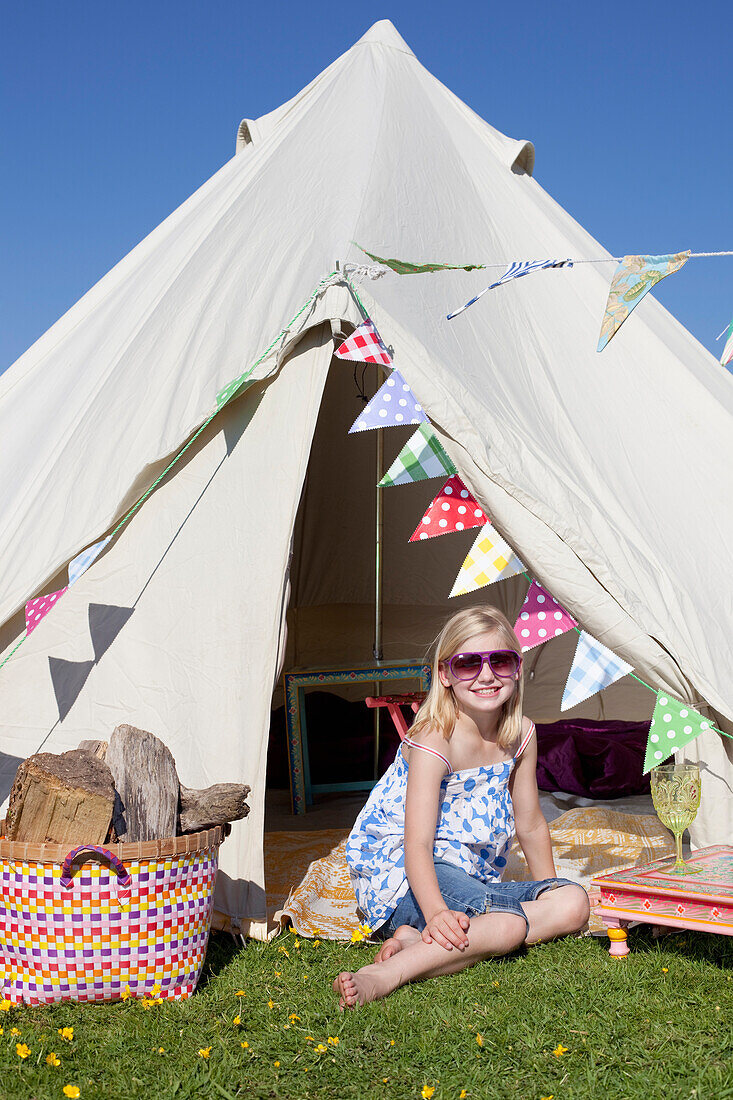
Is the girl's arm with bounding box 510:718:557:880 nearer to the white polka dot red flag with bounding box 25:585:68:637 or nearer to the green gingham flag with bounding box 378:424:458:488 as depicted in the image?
the green gingham flag with bounding box 378:424:458:488

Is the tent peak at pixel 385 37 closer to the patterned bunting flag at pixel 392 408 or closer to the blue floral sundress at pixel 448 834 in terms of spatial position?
the patterned bunting flag at pixel 392 408

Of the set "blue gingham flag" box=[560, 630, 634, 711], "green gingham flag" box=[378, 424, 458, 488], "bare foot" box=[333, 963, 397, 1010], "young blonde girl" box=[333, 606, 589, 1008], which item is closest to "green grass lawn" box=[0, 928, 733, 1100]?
"bare foot" box=[333, 963, 397, 1010]

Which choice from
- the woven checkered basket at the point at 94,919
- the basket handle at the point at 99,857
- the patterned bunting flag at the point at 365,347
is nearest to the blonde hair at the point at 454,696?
the woven checkered basket at the point at 94,919

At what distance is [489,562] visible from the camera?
2.98 metres

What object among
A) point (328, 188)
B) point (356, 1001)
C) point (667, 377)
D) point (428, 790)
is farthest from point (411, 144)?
point (356, 1001)

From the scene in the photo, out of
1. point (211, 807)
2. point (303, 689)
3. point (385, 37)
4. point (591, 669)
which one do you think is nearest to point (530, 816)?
point (591, 669)

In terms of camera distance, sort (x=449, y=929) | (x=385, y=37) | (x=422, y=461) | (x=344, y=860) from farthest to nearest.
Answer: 1. (x=385, y=37)
2. (x=344, y=860)
3. (x=422, y=461)
4. (x=449, y=929)

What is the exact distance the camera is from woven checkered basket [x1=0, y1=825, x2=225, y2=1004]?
222 centimetres

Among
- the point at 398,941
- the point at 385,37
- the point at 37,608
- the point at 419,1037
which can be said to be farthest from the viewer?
the point at 385,37

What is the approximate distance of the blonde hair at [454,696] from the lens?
8.60 feet

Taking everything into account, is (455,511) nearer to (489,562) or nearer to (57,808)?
(489,562)

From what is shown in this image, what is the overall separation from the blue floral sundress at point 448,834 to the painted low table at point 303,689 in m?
1.56

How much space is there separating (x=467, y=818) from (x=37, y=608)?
134 cm

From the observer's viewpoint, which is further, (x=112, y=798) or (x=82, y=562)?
(x=82, y=562)
